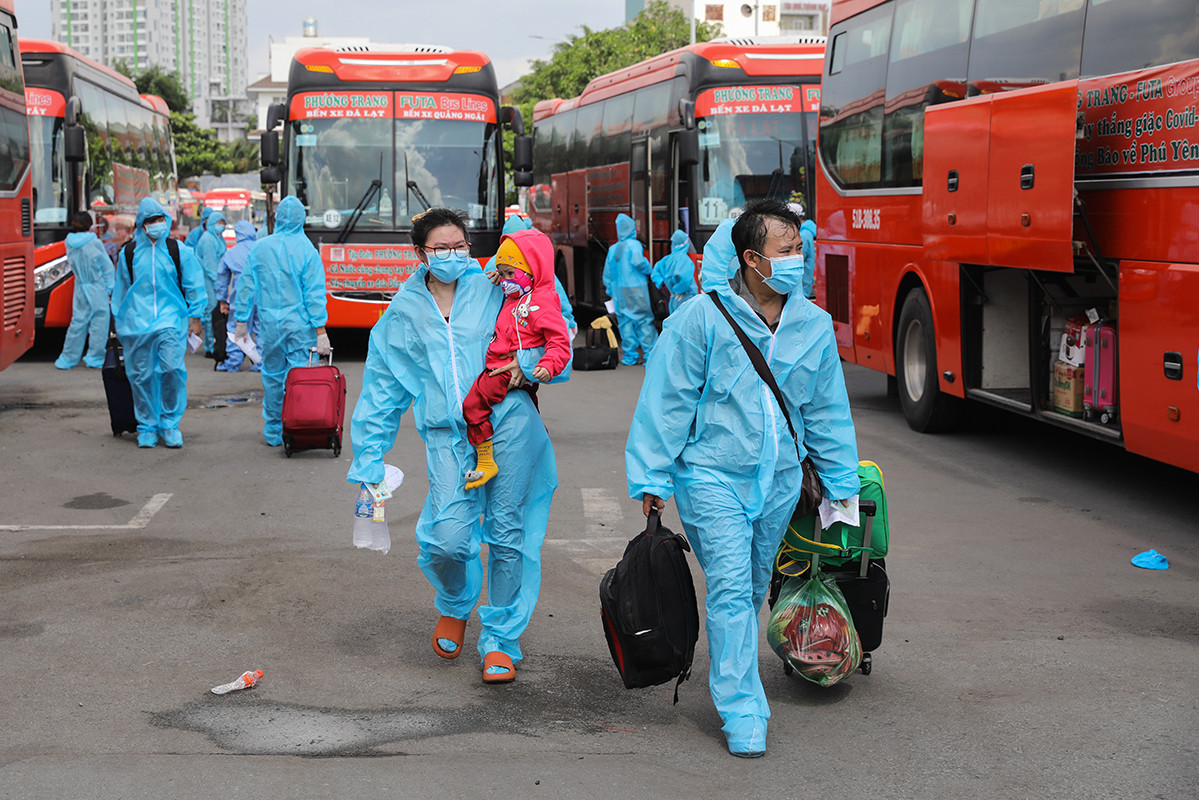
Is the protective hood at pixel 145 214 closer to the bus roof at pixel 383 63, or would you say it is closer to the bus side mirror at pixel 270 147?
the bus side mirror at pixel 270 147

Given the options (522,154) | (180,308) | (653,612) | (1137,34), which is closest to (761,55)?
(522,154)

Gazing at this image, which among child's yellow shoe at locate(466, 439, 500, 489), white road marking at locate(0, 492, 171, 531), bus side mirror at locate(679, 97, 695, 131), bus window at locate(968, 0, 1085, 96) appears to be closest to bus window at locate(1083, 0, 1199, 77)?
bus window at locate(968, 0, 1085, 96)

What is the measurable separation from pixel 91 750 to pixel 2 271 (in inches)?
342

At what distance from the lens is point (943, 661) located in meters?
5.42

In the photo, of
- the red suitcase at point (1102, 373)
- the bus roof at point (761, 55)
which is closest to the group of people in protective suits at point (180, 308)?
the red suitcase at point (1102, 373)

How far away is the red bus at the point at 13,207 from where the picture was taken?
40.5 ft

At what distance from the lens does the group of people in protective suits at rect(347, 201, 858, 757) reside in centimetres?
446

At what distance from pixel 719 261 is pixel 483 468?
120 centimetres

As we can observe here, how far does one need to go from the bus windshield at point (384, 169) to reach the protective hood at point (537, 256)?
1194 centimetres

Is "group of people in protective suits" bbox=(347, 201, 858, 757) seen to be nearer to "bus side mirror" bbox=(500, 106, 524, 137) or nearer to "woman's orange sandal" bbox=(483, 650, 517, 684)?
"woman's orange sandal" bbox=(483, 650, 517, 684)

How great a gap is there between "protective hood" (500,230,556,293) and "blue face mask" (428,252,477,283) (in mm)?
178

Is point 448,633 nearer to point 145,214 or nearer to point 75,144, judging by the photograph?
point 145,214

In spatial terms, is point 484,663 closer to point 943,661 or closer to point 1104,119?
point 943,661

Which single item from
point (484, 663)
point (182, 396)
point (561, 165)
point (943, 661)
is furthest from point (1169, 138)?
point (561, 165)
